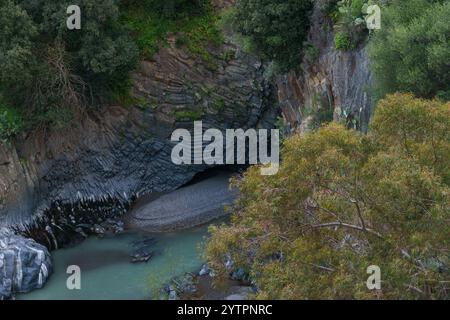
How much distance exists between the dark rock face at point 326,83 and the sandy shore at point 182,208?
4.73 meters

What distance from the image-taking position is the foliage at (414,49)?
1612cm

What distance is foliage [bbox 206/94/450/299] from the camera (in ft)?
34.2

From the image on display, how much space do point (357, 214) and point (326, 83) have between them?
11.3 metres

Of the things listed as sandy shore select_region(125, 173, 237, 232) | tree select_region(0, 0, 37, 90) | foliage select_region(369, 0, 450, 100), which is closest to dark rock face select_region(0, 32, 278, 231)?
sandy shore select_region(125, 173, 237, 232)

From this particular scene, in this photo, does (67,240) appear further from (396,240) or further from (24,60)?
(396,240)

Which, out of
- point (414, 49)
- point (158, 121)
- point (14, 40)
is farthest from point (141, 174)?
point (414, 49)

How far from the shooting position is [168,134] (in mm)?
28516

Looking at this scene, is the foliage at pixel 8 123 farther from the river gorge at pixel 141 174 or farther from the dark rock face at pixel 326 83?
the dark rock face at pixel 326 83

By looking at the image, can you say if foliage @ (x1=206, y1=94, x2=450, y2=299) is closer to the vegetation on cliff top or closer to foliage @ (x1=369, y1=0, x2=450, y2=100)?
foliage @ (x1=369, y1=0, x2=450, y2=100)

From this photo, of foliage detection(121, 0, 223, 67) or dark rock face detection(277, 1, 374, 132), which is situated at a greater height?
foliage detection(121, 0, 223, 67)

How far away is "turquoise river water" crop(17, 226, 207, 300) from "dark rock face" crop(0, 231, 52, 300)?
37 cm

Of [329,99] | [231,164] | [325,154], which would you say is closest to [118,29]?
[231,164]

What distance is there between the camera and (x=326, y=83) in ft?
72.9

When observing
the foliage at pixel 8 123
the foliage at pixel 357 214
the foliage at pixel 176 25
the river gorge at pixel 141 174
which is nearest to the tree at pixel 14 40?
the foliage at pixel 8 123
